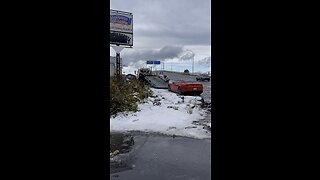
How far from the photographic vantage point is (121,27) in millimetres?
23797

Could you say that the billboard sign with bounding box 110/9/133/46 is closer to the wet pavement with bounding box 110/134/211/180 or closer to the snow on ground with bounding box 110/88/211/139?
the snow on ground with bounding box 110/88/211/139

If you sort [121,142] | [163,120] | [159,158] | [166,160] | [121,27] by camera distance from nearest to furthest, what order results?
1. [166,160]
2. [159,158]
3. [121,142]
4. [163,120]
5. [121,27]

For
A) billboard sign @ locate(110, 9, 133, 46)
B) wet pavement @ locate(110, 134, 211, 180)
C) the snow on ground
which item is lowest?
wet pavement @ locate(110, 134, 211, 180)

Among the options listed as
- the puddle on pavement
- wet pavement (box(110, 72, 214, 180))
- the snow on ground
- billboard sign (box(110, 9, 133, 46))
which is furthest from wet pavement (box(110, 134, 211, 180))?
billboard sign (box(110, 9, 133, 46))

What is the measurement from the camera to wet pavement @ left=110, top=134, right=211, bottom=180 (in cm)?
432

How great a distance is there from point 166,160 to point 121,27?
20.3m

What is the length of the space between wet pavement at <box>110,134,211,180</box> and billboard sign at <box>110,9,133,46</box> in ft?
56.9

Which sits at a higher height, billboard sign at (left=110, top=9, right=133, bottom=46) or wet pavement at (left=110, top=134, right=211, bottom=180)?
billboard sign at (left=110, top=9, right=133, bottom=46)

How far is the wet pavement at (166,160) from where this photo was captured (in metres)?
4.32

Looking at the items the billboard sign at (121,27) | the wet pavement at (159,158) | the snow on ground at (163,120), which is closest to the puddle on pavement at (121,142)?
the wet pavement at (159,158)

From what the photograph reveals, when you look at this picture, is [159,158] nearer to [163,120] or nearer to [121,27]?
[163,120]

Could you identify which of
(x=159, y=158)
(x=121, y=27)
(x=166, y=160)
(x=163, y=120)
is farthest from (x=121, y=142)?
(x=121, y=27)
